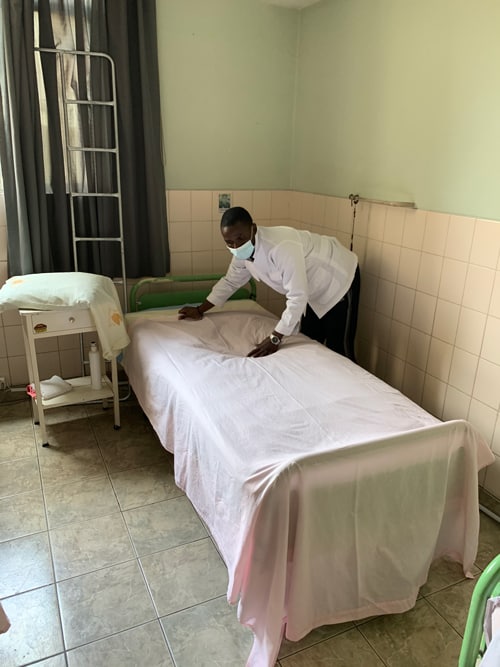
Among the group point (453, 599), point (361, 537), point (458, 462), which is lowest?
point (453, 599)

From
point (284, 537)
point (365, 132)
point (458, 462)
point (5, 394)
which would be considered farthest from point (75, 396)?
point (365, 132)

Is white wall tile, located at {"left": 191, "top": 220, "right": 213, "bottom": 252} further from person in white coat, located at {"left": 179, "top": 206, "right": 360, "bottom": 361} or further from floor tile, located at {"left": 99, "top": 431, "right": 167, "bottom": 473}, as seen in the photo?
floor tile, located at {"left": 99, "top": 431, "right": 167, "bottom": 473}

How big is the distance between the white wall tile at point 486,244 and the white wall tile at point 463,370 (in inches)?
18.9

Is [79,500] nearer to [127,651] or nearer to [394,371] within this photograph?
[127,651]

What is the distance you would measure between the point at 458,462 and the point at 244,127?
275 centimetres

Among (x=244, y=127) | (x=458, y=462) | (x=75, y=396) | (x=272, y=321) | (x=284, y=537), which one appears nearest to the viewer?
(x=284, y=537)

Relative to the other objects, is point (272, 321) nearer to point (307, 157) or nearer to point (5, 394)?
point (307, 157)

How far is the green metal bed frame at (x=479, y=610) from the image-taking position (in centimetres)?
107

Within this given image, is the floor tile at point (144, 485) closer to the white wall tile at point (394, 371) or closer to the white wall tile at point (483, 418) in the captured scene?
the white wall tile at point (394, 371)

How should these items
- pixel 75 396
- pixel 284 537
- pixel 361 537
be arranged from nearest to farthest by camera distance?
pixel 284 537, pixel 361 537, pixel 75 396

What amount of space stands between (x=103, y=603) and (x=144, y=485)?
2.41ft

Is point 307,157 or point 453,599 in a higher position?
point 307,157

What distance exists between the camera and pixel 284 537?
5.13 feet

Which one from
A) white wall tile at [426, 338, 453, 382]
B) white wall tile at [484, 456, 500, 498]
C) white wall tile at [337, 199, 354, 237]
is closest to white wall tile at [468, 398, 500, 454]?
white wall tile at [484, 456, 500, 498]
